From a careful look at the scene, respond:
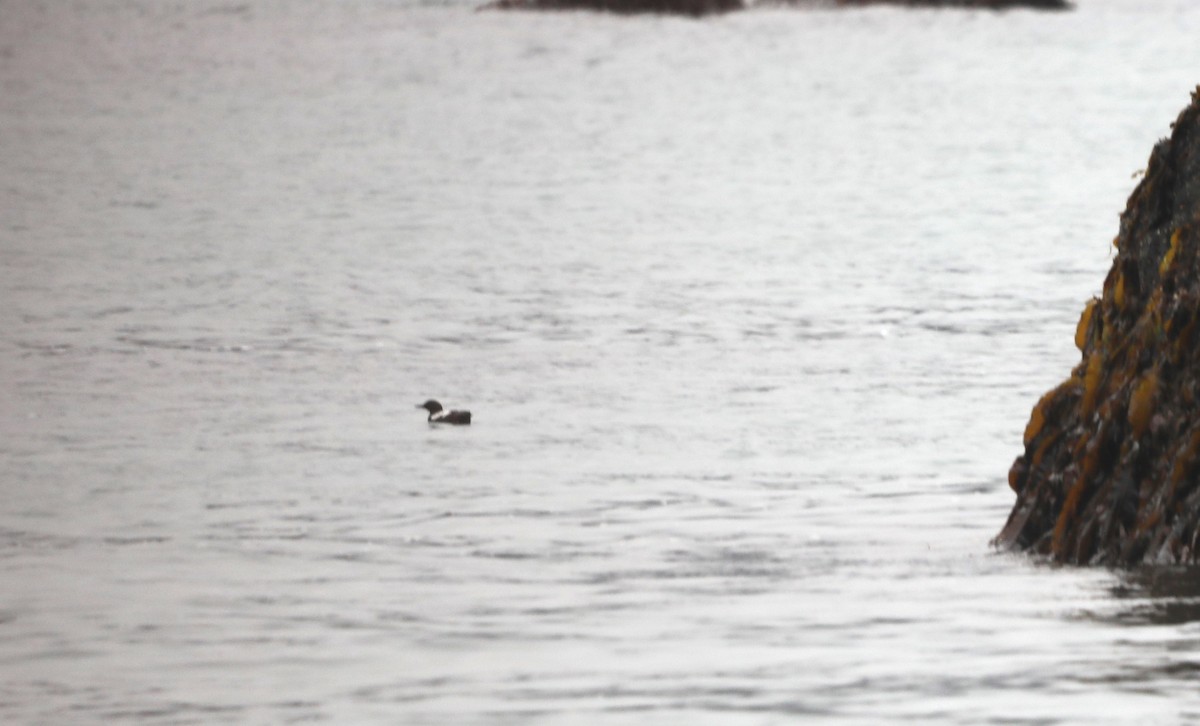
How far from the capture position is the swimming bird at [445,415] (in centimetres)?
1334

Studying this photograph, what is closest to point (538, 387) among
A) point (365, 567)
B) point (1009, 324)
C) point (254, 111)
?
point (1009, 324)

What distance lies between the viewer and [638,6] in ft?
292

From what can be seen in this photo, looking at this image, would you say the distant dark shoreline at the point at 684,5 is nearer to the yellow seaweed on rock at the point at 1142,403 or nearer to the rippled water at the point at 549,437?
the rippled water at the point at 549,437

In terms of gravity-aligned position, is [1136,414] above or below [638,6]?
below

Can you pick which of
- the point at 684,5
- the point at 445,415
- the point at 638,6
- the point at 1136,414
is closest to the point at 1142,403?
the point at 1136,414

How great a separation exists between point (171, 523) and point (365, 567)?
4.62 ft

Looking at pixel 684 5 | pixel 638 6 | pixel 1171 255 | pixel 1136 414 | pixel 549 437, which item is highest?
pixel 684 5

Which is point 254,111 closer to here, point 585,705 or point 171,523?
point 171,523

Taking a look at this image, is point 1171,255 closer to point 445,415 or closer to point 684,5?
point 445,415

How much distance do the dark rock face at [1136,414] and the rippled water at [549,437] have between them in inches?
10.3

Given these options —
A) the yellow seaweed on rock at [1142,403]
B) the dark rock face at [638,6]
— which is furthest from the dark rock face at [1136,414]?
the dark rock face at [638,6]

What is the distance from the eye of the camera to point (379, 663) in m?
7.72

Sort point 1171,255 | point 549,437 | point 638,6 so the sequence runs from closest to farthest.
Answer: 1. point 1171,255
2. point 549,437
3. point 638,6

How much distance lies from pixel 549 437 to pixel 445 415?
0.69 metres
